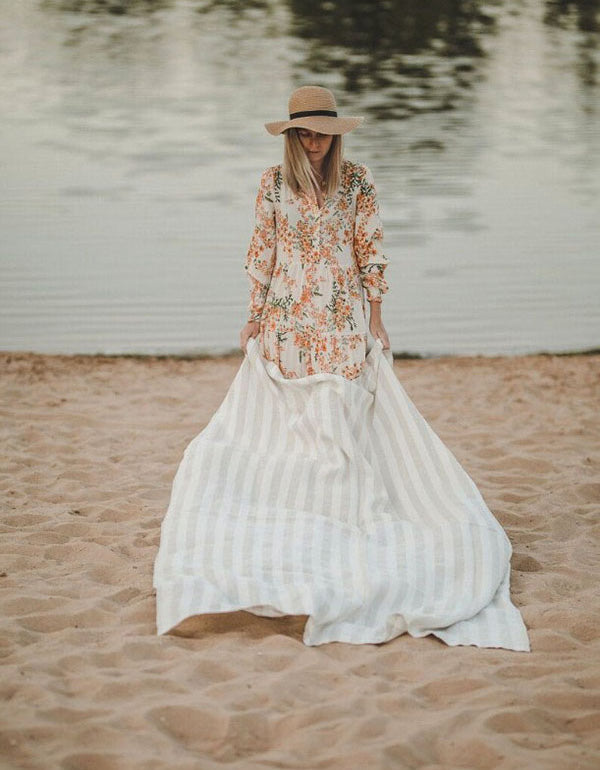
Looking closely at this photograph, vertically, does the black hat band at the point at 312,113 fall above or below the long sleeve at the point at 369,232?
above

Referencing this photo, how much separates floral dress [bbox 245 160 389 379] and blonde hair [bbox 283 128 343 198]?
0.12ft

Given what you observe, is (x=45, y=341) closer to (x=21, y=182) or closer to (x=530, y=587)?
(x=21, y=182)

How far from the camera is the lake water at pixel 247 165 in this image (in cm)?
797

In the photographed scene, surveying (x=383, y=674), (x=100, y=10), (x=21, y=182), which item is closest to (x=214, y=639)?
(x=383, y=674)

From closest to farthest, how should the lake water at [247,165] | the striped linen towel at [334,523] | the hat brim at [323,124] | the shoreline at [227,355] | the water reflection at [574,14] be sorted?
1. the striped linen towel at [334,523]
2. the hat brim at [323,124]
3. the shoreline at [227,355]
4. the lake water at [247,165]
5. the water reflection at [574,14]

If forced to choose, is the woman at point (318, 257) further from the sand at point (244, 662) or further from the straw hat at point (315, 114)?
the sand at point (244, 662)

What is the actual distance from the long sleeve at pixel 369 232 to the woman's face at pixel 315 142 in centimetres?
17

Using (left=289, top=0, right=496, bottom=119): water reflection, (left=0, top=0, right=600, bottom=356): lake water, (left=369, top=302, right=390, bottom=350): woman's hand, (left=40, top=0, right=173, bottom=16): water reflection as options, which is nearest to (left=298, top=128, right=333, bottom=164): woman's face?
(left=369, top=302, right=390, bottom=350): woman's hand

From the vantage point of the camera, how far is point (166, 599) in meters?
2.95

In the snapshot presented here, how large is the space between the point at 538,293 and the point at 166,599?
592 centimetres

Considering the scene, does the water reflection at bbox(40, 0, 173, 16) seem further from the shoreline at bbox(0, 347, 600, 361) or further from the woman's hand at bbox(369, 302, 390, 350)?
the woman's hand at bbox(369, 302, 390, 350)

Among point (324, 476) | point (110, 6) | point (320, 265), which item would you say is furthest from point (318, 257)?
point (110, 6)

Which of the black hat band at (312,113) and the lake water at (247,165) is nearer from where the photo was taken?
the black hat band at (312,113)

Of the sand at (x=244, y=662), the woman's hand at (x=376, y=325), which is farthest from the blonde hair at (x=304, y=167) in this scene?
the sand at (x=244, y=662)
